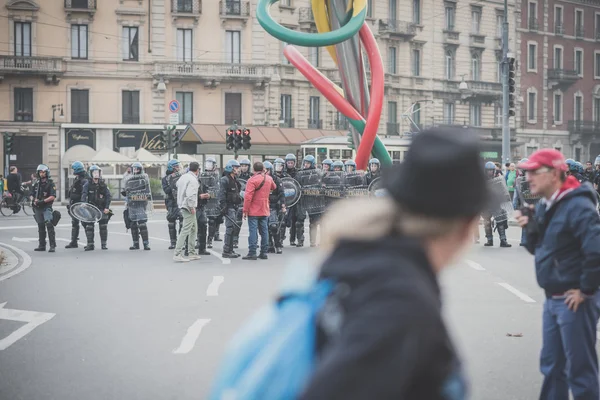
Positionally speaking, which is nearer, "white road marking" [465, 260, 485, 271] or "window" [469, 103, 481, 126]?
"white road marking" [465, 260, 485, 271]

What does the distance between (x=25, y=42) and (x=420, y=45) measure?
2446 centimetres

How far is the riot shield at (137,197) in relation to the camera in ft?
59.5

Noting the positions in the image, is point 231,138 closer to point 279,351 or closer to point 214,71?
point 214,71

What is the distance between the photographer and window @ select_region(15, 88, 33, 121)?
146 ft

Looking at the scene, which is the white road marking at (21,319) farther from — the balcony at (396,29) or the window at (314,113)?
the balcony at (396,29)

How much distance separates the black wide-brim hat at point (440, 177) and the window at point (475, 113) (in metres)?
57.7

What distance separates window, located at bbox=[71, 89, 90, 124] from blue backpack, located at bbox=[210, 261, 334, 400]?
44.6 metres

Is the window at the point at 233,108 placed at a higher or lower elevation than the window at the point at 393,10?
lower

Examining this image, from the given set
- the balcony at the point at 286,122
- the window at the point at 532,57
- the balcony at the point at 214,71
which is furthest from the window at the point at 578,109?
the balcony at the point at 214,71

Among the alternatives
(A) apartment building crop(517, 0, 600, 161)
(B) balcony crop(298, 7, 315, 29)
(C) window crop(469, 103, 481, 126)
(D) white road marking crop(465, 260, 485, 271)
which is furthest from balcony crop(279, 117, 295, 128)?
(D) white road marking crop(465, 260, 485, 271)

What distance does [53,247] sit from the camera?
17625 millimetres

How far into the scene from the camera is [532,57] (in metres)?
62.0

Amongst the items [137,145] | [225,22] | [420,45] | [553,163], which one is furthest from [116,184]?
[553,163]

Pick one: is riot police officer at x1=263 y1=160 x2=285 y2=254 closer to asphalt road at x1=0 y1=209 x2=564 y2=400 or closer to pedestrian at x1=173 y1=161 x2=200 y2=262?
asphalt road at x1=0 y1=209 x2=564 y2=400
